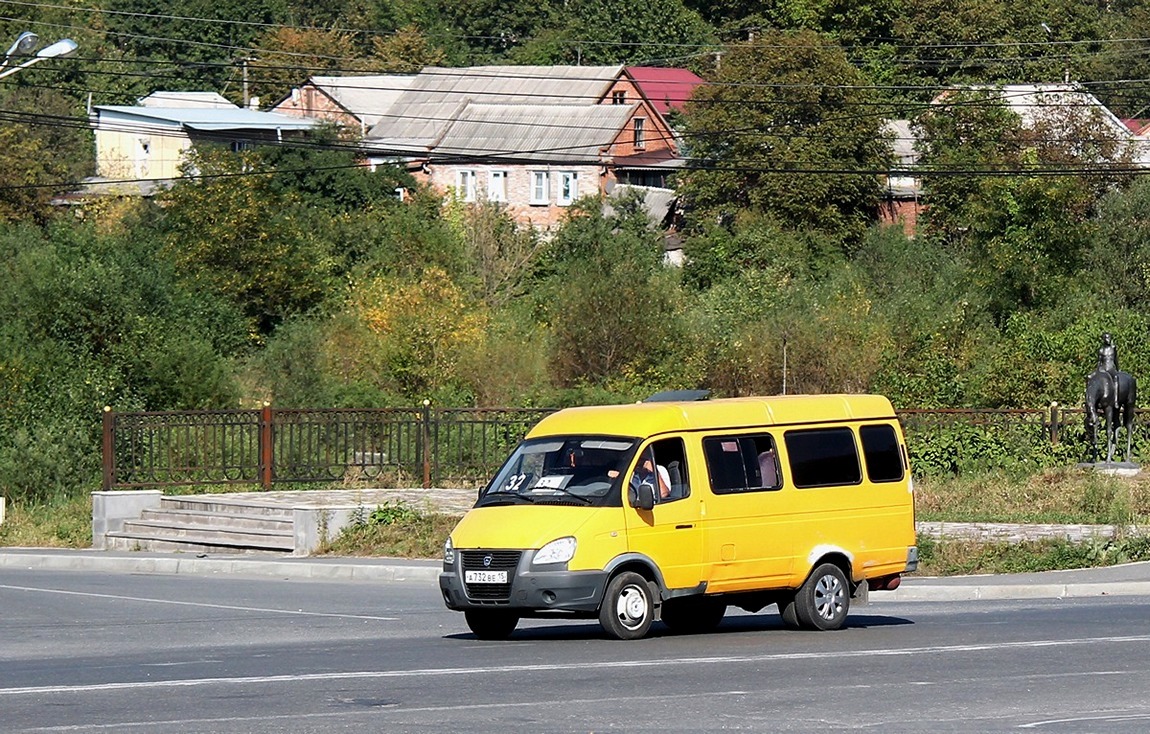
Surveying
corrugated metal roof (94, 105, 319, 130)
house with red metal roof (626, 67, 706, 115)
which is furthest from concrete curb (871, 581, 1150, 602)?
house with red metal roof (626, 67, 706, 115)

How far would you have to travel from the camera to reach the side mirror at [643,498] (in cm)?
1458

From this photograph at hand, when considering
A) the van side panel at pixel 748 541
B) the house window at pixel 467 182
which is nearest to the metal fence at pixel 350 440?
the van side panel at pixel 748 541

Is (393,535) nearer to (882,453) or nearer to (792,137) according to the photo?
(882,453)

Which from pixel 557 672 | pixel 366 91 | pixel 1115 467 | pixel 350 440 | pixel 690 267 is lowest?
pixel 557 672

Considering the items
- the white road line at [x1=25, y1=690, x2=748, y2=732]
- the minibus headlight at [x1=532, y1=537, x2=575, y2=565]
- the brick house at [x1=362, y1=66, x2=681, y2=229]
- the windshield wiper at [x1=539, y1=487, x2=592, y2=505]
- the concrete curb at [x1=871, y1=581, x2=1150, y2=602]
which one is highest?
the brick house at [x1=362, y1=66, x2=681, y2=229]

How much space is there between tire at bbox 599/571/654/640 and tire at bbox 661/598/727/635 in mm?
844

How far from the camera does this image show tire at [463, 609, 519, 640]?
1502 centimetres

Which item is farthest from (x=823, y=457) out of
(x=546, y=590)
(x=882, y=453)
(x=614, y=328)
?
(x=614, y=328)

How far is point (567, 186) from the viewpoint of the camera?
82.2 metres

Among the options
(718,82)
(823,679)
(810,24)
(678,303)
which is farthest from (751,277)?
(823,679)

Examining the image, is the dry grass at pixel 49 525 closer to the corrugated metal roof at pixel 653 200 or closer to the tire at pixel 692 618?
the tire at pixel 692 618

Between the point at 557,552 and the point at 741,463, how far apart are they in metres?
2.05

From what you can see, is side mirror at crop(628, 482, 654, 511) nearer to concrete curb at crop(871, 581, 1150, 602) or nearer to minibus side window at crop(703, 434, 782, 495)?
minibus side window at crop(703, 434, 782, 495)

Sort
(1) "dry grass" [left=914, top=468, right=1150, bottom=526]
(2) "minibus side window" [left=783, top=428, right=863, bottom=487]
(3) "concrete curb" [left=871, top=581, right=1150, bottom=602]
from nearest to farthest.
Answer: (2) "minibus side window" [left=783, top=428, right=863, bottom=487] < (3) "concrete curb" [left=871, top=581, right=1150, bottom=602] < (1) "dry grass" [left=914, top=468, right=1150, bottom=526]
